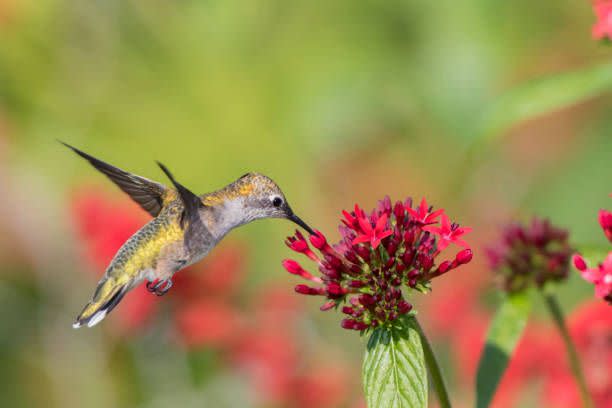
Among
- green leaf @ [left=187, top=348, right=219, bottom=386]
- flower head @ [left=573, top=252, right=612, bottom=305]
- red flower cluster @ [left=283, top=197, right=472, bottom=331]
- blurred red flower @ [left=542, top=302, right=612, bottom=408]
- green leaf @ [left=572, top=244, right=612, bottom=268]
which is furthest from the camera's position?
green leaf @ [left=187, top=348, right=219, bottom=386]

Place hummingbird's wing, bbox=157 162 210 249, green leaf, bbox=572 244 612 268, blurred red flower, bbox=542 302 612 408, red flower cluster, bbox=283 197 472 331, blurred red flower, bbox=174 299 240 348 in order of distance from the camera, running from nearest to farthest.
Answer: red flower cluster, bbox=283 197 472 331 < green leaf, bbox=572 244 612 268 < hummingbird's wing, bbox=157 162 210 249 < blurred red flower, bbox=542 302 612 408 < blurred red flower, bbox=174 299 240 348

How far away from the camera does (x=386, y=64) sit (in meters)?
3.43

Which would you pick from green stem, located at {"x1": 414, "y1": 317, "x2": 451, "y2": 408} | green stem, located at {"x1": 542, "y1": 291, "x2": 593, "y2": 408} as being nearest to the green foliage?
green stem, located at {"x1": 542, "y1": 291, "x2": 593, "y2": 408}

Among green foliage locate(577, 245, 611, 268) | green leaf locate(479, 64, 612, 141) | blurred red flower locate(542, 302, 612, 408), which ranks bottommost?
blurred red flower locate(542, 302, 612, 408)

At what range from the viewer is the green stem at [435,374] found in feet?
3.84

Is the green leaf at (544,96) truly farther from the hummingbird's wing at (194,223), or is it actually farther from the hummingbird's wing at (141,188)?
the hummingbird's wing at (141,188)

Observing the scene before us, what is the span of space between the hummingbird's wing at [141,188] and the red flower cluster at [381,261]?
19.2 inches

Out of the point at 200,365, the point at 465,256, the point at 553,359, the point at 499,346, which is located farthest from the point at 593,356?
the point at 200,365

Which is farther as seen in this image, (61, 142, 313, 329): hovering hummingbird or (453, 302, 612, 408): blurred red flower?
(453, 302, 612, 408): blurred red flower

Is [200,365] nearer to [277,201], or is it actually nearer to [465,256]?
[277,201]

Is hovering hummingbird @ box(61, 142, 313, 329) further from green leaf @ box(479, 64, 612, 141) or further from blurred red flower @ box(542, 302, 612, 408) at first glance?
blurred red flower @ box(542, 302, 612, 408)

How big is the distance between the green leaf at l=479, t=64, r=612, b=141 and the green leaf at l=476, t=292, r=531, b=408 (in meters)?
0.33

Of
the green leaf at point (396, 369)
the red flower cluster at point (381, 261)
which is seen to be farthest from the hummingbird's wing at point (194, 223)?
the green leaf at point (396, 369)

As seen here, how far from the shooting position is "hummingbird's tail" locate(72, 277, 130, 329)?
1481 mm
